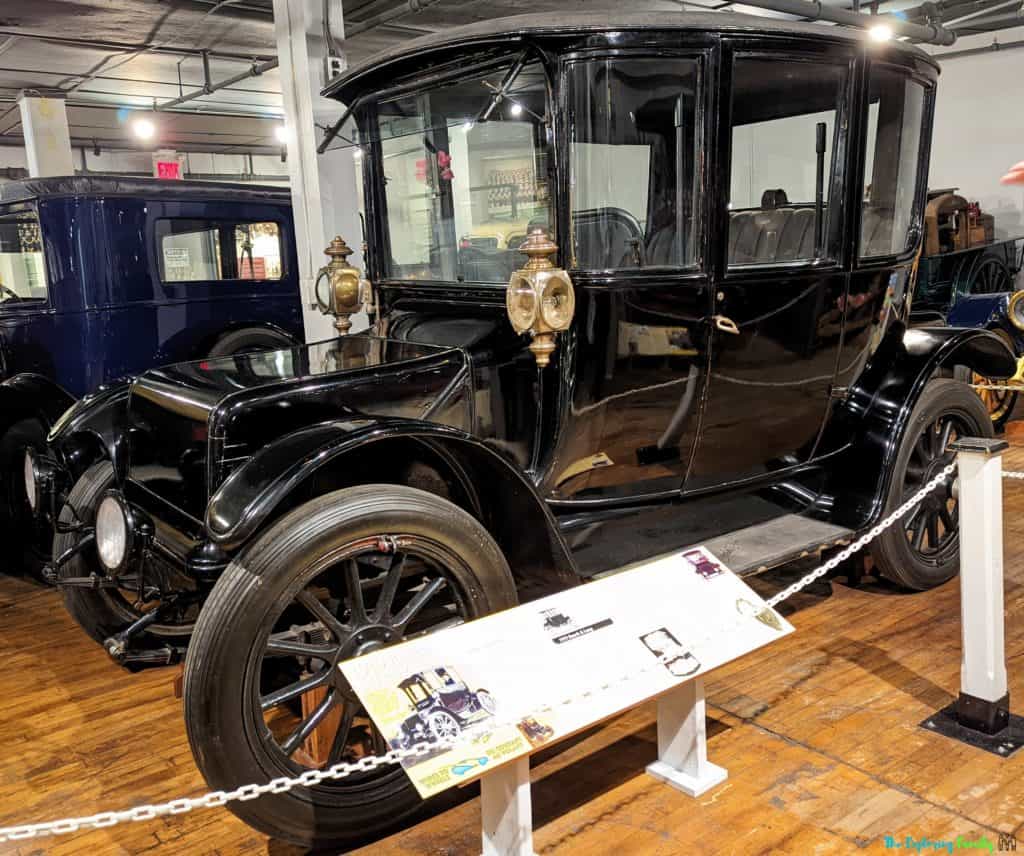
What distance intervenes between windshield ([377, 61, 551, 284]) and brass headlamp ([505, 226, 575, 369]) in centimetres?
19

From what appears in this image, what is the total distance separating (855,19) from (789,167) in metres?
5.48

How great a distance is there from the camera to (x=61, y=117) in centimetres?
975

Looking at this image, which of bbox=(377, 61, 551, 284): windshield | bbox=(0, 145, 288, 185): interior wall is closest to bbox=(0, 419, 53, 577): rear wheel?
bbox=(377, 61, 551, 284): windshield

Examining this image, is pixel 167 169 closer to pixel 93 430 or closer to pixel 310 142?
pixel 310 142

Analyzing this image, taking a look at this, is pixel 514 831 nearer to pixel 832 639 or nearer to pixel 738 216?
pixel 832 639

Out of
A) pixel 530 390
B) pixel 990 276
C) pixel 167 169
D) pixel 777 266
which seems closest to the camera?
pixel 530 390

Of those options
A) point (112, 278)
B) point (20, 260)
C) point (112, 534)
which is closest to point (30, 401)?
point (112, 278)

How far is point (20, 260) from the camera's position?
5.07m

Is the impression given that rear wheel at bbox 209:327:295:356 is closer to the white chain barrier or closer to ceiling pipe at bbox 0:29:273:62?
the white chain barrier

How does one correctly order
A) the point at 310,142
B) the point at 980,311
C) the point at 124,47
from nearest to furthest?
the point at 310,142
the point at 980,311
the point at 124,47

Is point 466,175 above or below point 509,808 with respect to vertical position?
above

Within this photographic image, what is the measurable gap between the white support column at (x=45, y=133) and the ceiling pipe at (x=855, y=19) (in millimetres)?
7153

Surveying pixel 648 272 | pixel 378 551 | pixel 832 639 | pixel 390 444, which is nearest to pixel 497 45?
pixel 648 272

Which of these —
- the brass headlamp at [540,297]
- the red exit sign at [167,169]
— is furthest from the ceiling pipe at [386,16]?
the brass headlamp at [540,297]
